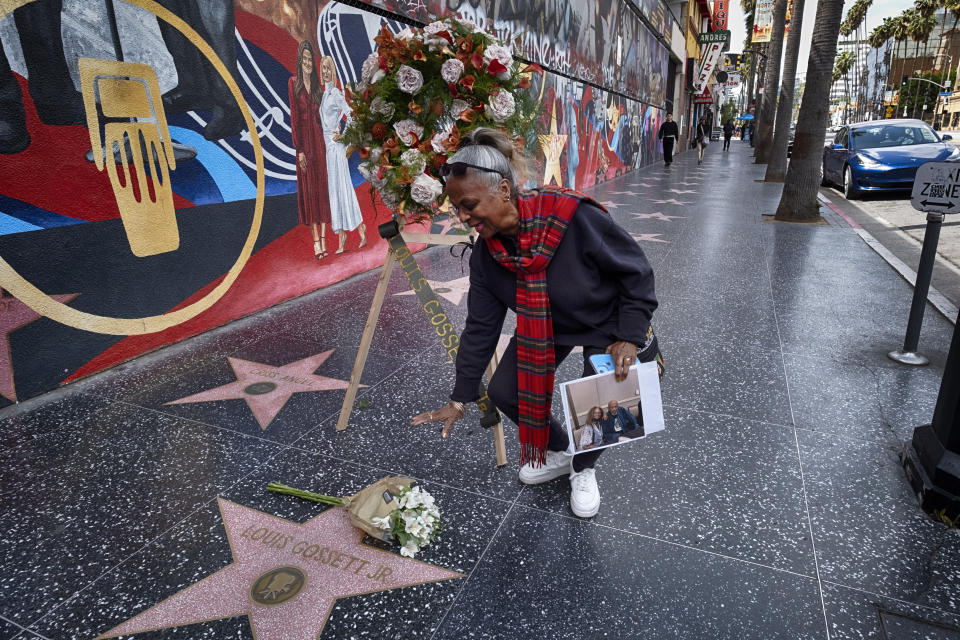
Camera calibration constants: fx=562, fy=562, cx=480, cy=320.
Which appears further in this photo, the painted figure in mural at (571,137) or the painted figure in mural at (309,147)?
the painted figure in mural at (571,137)

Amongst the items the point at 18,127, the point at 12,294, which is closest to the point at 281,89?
the point at 18,127

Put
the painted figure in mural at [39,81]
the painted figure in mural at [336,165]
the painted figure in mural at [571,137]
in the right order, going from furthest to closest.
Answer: the painted figure in mural at [571,137] → the painted figure in mural at [336,165] → the painted figure in mural at [39,81]

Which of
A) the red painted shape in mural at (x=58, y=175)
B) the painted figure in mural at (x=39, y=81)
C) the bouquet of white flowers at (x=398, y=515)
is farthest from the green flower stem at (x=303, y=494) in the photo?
the painted figure in mural at (x=39, y=81)

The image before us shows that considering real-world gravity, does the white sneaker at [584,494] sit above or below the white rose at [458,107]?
below

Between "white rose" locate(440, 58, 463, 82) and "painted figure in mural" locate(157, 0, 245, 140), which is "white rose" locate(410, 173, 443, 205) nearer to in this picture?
"white rose" locate(440, 58, 463, 82)

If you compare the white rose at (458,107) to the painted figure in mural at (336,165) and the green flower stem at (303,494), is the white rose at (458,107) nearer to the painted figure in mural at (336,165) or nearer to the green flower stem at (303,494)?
the green flower stem at (303,494)

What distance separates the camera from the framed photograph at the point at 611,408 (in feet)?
6.30

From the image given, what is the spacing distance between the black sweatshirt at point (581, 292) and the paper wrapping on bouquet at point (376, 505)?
18.0 inches

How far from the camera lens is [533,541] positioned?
2.23 m

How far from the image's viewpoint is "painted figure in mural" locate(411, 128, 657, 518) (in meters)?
1.92

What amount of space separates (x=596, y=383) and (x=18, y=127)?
143 inches

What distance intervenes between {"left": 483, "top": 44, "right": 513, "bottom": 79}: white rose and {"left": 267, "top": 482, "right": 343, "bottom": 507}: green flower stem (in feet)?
6.41

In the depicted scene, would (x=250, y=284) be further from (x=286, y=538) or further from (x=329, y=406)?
(x=286, y=538)

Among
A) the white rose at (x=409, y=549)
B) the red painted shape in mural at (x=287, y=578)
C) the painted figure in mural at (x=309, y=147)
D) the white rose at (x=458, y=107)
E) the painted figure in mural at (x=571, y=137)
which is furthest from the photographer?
the painted figure in mural at (x=571, y=137)
